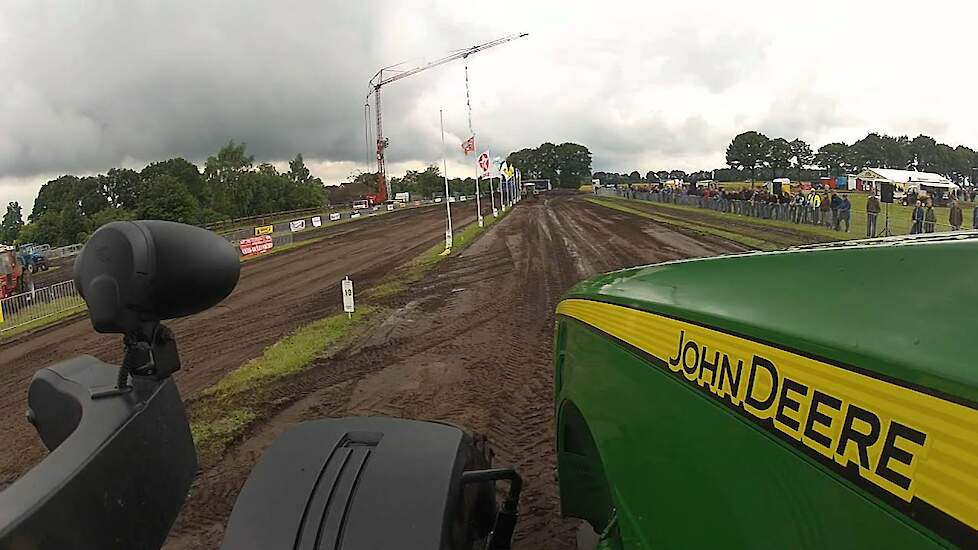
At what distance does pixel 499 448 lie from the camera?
5.32 metres

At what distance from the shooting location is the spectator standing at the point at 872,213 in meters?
16.4

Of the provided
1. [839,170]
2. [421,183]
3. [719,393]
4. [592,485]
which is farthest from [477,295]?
[421,183]

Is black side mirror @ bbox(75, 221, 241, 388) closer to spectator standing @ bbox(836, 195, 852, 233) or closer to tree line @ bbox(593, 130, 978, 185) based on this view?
tree line @ bbox(593, 130, 978, 185)

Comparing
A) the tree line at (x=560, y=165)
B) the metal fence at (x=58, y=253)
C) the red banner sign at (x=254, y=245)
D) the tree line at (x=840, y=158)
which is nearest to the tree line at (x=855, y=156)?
the tree line at (x=840, y=158)

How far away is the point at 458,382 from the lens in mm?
7406

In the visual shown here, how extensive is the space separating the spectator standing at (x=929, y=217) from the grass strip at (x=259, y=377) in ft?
34.5

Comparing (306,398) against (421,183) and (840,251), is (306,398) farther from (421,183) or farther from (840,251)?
(421,183)

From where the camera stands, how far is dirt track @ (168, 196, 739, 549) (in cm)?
A: 455

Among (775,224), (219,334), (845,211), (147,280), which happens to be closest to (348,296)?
(219,334)

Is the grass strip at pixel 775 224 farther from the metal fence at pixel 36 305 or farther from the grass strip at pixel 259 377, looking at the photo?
the metal fence at pixel 36 305

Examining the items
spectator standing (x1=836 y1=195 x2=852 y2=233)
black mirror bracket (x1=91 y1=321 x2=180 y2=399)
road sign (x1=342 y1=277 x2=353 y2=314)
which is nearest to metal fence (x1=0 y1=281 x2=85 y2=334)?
road sign (x1=342 y1=277 x2=353 y2=314)

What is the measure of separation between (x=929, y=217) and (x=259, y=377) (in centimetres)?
1310

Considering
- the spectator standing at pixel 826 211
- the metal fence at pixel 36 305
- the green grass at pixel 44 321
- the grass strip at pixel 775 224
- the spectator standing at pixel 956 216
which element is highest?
the spectator standing at pixel 956 216

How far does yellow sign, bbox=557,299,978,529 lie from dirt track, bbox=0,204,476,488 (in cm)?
671
